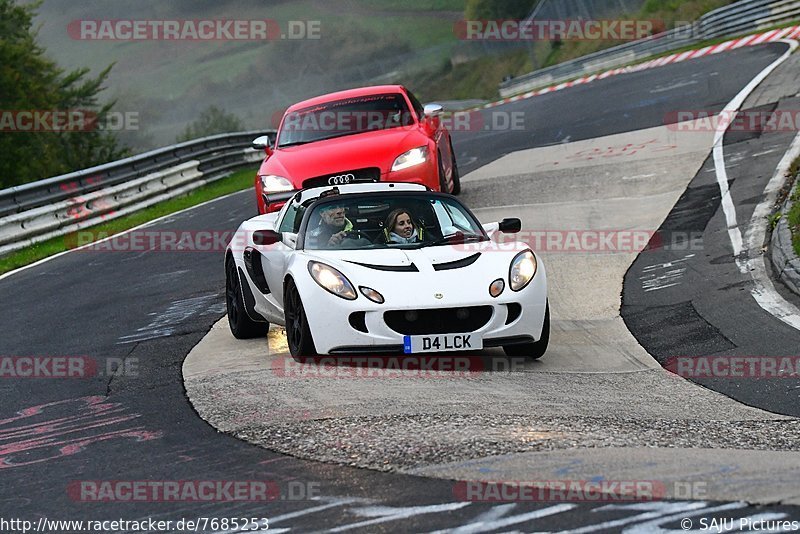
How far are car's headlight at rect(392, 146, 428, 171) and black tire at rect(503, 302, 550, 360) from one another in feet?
18.9

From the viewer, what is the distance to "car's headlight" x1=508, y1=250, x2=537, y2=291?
9359mm

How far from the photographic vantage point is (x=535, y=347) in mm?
9516

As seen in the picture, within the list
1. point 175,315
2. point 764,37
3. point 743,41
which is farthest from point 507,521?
point 743,41

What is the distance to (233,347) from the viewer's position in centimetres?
1076

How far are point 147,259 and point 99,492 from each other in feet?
37.0

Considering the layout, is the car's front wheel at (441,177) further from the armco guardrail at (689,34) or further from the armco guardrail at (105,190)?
the armco guardrail at (689,34)

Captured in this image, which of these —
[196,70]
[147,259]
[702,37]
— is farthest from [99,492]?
[196,70]

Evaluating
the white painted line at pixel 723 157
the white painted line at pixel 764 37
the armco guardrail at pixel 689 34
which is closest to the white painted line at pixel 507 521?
the white painted line at pixel 723 157

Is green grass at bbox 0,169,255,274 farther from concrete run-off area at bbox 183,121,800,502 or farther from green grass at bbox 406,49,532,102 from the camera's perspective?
green grass at bbox 406,49,532,102

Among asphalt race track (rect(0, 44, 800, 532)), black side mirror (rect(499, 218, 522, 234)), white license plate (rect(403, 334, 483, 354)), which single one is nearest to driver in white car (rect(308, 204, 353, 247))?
black side mirror (rect(499, 218, 522, 234))

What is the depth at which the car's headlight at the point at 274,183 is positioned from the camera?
15.0 metres

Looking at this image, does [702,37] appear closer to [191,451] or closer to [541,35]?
[541,35]

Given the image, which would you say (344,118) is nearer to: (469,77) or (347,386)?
(347,386)

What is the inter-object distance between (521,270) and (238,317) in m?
2.81
